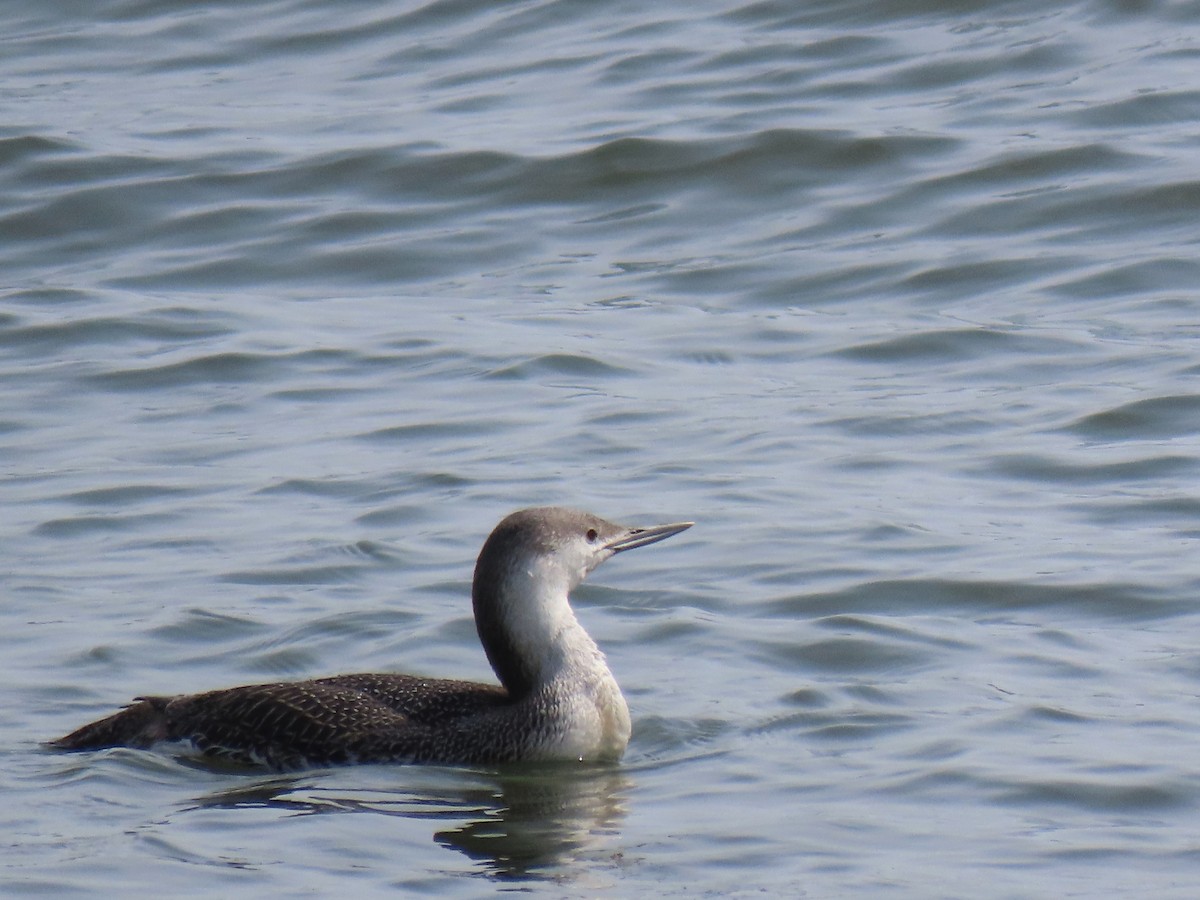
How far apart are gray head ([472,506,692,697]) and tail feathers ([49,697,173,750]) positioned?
97 centimetres

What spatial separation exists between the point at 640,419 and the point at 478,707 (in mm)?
3462

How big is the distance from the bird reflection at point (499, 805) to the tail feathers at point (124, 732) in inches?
13.6

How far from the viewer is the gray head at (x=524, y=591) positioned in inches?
274

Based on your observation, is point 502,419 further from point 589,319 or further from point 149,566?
point 149,566

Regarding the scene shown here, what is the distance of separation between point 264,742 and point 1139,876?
2.48 metres

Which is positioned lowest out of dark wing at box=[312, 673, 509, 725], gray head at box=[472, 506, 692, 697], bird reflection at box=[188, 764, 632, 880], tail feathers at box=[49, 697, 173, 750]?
bird reflection at box=[188, 764, 632, 880]

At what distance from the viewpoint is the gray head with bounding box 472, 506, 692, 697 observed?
695 centimetres

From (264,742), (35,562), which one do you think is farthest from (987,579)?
(35,562)

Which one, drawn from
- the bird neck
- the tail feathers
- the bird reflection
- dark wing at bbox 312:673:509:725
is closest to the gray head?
the bird neck

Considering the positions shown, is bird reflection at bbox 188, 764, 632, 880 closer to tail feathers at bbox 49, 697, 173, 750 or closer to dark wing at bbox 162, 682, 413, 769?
dark wing at bbox 162, 682, 413, 769

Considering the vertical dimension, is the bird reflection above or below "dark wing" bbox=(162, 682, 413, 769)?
below

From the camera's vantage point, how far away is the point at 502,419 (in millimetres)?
10328

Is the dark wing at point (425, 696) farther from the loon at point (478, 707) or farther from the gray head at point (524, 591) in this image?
the gray head at point (524, 591)

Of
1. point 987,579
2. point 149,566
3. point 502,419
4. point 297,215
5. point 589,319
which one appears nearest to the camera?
point 987,579
